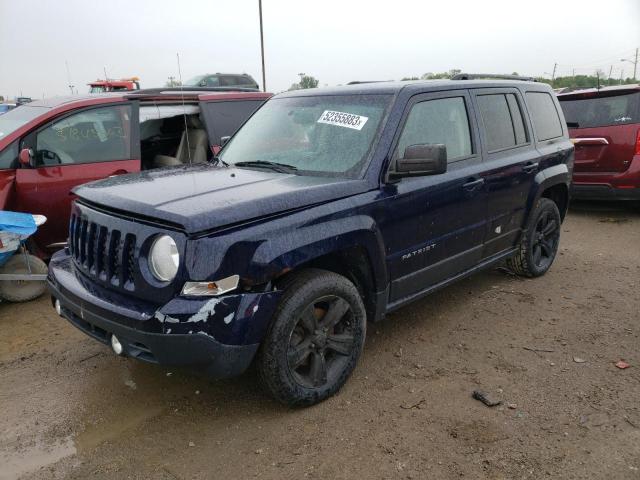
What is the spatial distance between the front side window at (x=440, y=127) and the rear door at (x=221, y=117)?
2.69m

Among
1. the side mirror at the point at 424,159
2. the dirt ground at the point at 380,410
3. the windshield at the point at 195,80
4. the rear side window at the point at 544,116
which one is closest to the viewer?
the dirt ground at the point at 380,410

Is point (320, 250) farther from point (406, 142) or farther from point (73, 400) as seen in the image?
point (73, 400)

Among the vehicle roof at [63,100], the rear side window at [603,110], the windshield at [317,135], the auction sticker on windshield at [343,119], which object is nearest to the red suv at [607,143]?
the rear side window at [603,110]

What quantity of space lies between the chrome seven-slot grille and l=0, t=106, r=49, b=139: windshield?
A: 8.08 ft

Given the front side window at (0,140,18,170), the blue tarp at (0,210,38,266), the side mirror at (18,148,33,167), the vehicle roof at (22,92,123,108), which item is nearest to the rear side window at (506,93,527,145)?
the vehicle roof at (22,92,123,108)

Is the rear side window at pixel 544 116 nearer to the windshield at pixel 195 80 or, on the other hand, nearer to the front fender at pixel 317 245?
the front fender at pixel 317 245

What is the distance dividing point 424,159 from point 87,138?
3636 mm

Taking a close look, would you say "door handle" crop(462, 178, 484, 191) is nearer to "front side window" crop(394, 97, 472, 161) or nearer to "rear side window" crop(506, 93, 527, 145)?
"front side window" crop(394, 97, 472, 161)

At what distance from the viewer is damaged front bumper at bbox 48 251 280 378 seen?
246 cm

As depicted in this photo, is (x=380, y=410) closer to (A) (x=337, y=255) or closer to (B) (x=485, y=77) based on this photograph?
(A) (x=337, y=255)

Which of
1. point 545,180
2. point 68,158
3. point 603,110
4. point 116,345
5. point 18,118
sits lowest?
point 116,345

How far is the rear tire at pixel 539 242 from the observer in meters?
4.80

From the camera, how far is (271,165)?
352 centimetres

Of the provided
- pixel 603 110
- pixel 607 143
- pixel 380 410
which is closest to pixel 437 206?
pixel 380 410
